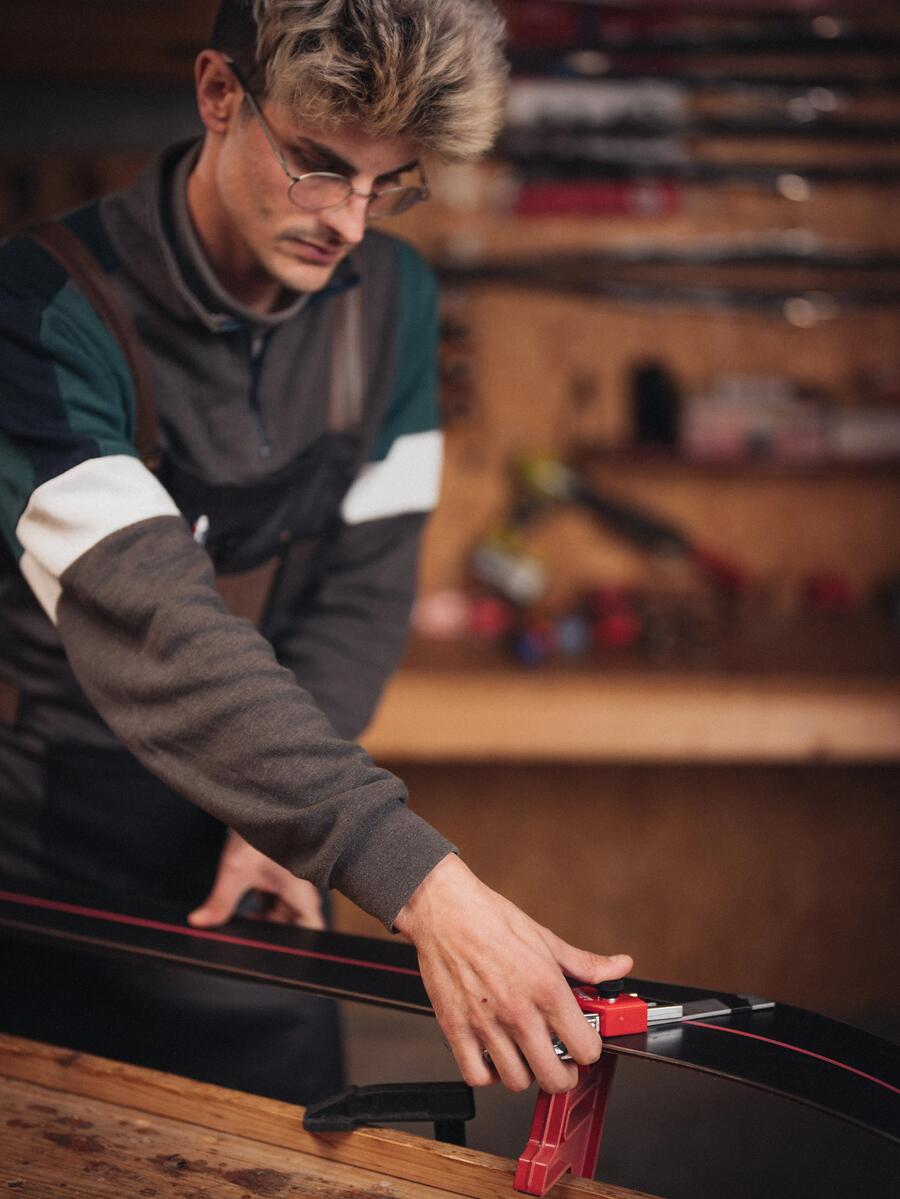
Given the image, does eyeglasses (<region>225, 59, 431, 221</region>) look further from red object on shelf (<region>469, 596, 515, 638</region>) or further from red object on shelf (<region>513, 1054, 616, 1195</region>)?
red object on shelf (<region>469, 596, 515, 638</region>)

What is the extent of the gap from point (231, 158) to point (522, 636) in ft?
5.39

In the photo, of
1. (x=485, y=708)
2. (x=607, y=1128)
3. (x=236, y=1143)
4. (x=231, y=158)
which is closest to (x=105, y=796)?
(x=236, y=1143)

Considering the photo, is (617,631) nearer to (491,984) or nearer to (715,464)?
(715,464)

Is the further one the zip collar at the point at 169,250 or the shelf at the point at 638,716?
the shelf at the point at 638,716

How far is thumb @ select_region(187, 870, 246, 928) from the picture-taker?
3.64 ft

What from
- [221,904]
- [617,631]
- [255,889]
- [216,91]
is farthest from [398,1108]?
[617,631]

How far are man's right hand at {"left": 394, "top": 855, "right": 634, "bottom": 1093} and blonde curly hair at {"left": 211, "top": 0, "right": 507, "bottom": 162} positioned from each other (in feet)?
1.91

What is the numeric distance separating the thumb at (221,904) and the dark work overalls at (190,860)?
0.12 m

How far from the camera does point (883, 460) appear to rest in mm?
2857

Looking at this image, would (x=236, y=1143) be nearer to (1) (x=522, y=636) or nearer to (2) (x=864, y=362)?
(1) (x=522, y=636)

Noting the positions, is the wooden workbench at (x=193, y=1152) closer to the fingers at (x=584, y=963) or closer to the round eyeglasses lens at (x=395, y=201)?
the fingers at (x=584, y=963)

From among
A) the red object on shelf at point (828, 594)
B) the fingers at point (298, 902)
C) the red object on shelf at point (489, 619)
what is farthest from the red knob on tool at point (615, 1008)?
the red object on shelf at point (828, 594)

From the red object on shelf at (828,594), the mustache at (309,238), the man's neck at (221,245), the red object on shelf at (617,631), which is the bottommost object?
the mustache at (309,238)

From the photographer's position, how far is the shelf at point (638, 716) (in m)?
2.43
